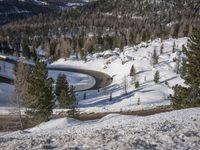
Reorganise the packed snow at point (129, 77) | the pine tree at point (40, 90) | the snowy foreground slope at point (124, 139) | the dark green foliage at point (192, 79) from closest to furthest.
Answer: the snowy foreground slope at point (124, 139)
the dark green foliage at point (192, 79)
the pine tree at point (40, 90)
the packed snow at point (129, 77)

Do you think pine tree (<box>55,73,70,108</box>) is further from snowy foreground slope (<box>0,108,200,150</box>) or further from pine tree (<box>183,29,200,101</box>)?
snowy foreground slope (<box>0,108,200,150</box>)

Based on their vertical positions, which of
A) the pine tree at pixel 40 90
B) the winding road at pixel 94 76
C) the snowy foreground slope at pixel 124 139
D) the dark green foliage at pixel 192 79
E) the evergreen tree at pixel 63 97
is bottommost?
the winding road at pixel 94 76

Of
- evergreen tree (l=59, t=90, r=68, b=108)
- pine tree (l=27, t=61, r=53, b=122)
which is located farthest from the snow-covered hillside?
pine tree (l=27, t=61, r=53, b=122)

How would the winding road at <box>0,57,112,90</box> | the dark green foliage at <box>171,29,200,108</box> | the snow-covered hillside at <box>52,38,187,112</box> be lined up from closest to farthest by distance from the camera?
the dark green foliage at <box>171,29,200,108</box> < the snow-covered hillside at <box>52,38,187,112</box> < the winding road at <box>0,57,112,90</box>

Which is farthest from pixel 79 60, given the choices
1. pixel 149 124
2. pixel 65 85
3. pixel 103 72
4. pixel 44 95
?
pixel 149 124

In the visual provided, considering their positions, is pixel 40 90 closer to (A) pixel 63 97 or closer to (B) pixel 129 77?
(A) pixel 63 97

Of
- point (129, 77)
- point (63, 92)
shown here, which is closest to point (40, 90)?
point (63, 92)

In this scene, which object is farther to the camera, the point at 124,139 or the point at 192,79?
the point at 192,79

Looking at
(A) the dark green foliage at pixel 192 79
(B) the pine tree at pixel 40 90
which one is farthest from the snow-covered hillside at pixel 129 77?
(A) the dark green foliage at pixel 192 79

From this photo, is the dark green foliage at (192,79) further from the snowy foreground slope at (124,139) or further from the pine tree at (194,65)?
the snowy foreground slope at (124,139)

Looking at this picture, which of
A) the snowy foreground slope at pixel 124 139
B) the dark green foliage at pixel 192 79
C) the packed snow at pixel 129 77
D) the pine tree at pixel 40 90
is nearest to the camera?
the snowy foreground slope at pixel 124 139

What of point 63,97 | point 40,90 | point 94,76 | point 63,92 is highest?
point 40,90

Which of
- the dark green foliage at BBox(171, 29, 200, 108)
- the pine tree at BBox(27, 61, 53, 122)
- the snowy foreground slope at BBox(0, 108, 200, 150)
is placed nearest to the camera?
the snowy foreground slope at BBox(0, 108, 200, 150)

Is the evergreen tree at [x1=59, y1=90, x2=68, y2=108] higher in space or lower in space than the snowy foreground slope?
lower
